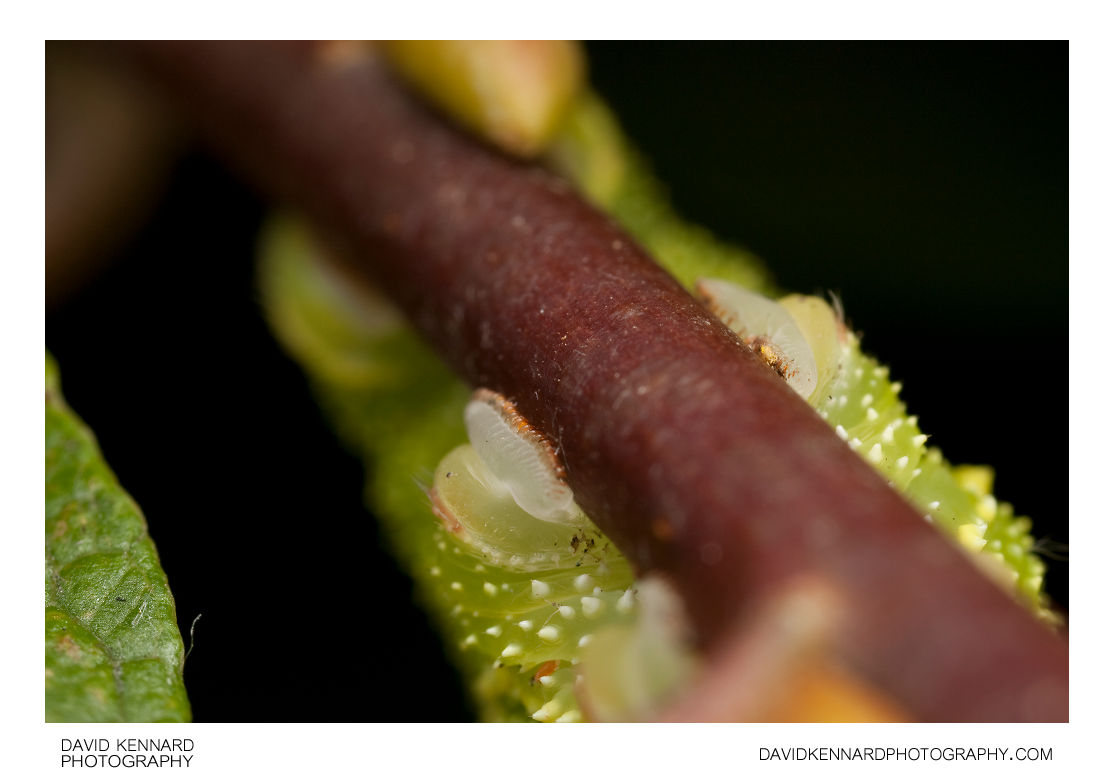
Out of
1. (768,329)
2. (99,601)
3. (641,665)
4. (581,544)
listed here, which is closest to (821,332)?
(768,329)

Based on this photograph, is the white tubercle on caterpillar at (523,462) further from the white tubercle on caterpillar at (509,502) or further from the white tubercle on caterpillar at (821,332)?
the white tubercle on caterpillar at (821,332)

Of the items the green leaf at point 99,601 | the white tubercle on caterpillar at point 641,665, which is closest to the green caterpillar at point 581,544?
the white tubercle on caterpillar at point 641,665

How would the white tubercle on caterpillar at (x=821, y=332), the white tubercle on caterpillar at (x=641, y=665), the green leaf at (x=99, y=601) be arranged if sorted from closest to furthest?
1. the white tubercle on caterpillar at (x=641, y=665)
2. the green leaf at (x=99, y=601)
3. the white tubercle on caterpillar at (x=821, y=332)

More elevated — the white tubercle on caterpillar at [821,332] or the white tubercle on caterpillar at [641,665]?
the white tubercle on caterpillar at [821,332]

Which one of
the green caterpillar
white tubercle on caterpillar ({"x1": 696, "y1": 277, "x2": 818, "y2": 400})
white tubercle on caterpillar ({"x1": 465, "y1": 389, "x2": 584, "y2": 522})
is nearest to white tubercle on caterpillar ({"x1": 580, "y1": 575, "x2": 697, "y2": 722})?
the green caterpillar

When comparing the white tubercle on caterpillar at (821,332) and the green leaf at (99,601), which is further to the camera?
the white tubercle on caterpillar at (821,332)
